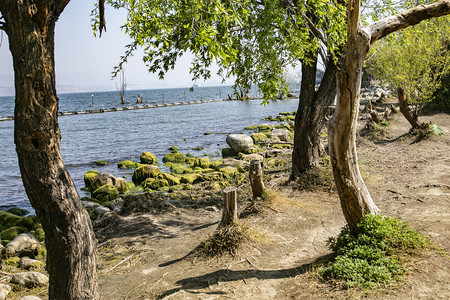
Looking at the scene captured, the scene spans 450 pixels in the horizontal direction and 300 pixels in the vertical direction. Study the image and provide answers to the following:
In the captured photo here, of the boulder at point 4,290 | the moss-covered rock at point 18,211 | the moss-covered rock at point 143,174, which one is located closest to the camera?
the boulder at point 4,290

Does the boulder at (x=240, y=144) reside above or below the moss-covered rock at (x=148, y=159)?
above

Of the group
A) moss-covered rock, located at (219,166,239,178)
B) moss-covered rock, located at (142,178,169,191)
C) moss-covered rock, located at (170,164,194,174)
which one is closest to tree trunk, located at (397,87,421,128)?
moss-covered rock, located at (219,166,239,178)

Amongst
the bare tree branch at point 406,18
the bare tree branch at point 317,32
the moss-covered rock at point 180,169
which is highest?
the bare tree branch at point 317,32

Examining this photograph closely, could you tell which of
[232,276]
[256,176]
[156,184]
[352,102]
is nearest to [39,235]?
[156,184]

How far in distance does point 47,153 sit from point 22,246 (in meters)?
6.16

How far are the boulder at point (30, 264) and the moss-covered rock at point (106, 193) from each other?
5.99 m

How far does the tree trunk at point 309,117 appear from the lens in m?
10.9

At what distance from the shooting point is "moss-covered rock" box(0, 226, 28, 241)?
10.6 metres

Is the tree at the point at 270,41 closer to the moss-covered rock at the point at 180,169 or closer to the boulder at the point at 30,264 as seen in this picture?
the boulder at the point at 30,264

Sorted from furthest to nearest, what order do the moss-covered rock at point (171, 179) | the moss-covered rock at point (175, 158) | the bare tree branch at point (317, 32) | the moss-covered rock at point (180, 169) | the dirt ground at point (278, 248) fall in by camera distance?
the moss-covered rock at point (175, 158) < the moss-covered rock at point (180, 169) < the moss-covered rock at point (171, 179) < the bare tree branch at point (317, 32) < the dirt ground at point (278, 248)

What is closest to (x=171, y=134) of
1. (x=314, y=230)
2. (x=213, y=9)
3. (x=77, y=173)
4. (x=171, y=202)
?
(x=77, y=173)

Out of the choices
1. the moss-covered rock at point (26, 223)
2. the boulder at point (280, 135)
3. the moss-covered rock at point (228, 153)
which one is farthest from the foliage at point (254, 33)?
the boulder at point (280, 135)

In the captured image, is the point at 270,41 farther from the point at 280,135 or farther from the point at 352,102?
the point at 280,135

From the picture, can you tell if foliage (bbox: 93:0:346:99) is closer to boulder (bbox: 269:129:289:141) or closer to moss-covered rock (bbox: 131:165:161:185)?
moss-covered rock (bbox: 131:165:161:185)
